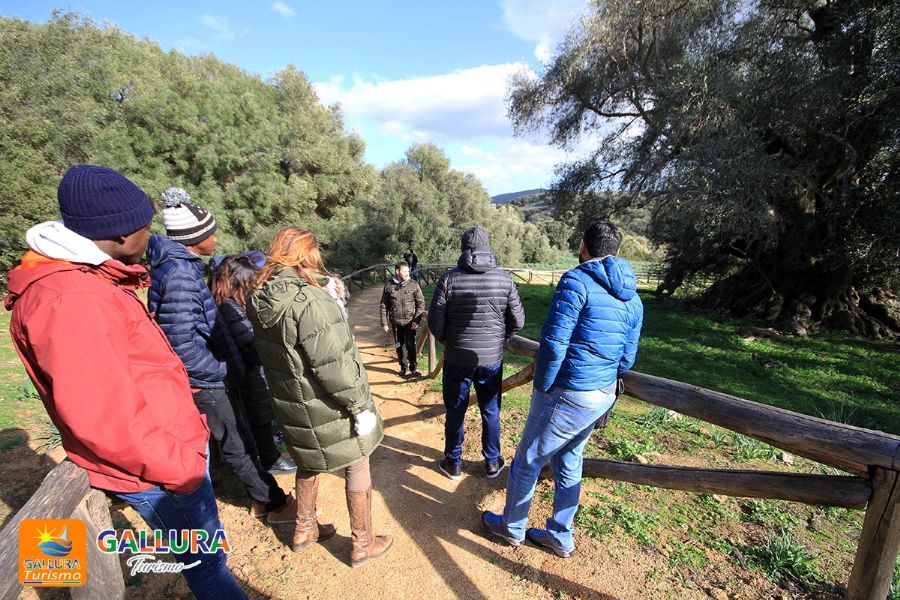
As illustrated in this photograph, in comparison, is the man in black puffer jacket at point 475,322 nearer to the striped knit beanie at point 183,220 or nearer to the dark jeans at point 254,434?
the dark jeans at point 254,434

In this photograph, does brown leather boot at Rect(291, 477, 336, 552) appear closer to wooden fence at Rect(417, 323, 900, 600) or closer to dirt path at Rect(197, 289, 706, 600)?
dirt path at Rect(197, 289, 706, 600)

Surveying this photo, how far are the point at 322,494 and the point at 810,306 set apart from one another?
1400 cm

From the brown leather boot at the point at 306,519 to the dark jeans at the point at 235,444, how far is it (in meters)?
0.34

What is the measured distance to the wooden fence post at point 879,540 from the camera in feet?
5.57

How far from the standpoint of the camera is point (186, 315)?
246 centimetres

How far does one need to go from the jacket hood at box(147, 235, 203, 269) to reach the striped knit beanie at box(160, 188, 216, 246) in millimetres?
151

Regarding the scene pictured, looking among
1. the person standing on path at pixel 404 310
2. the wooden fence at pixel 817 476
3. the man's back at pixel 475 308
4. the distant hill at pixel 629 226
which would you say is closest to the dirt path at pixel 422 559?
the wooden fence at pixel 817 476

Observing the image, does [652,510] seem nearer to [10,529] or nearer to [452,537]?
[452,537]

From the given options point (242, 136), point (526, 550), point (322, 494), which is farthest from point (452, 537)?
point (242, 136)

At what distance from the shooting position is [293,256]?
2.16 metres

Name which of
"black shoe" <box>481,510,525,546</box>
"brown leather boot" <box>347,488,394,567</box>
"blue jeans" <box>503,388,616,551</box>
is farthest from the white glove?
"black shoe" <box>481,510,525,546</box>

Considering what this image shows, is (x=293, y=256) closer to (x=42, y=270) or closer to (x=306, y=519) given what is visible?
(x=42, y=270)

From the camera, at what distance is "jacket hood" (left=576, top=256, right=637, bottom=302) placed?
6.96ft

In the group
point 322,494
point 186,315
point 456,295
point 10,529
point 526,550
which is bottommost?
point 322,494
